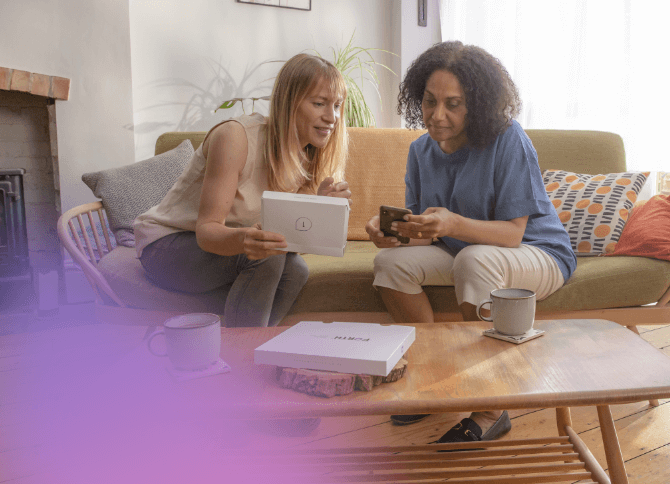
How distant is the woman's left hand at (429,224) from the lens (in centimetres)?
134

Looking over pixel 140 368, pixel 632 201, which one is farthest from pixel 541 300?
pixel 140 368

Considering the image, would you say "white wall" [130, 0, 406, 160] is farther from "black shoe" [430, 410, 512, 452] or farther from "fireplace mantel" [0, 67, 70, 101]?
"black shoe" [430, 410, 512, 452]

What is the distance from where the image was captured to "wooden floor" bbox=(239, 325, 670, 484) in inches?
51.4

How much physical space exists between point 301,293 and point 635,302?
39.1 inches

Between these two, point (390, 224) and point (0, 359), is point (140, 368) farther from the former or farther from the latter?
point (0, 359)

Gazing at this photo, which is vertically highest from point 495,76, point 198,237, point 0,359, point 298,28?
point 298,28

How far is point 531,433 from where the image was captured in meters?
1.40

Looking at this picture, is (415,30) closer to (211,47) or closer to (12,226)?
(211,47)

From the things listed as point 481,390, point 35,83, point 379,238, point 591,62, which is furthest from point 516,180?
point 35,83

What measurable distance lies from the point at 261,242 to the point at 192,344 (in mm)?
424

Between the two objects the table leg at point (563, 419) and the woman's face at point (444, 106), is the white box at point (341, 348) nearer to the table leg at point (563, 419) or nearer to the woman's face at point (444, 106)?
the table leg at point (563, 419)

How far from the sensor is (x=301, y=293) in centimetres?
158

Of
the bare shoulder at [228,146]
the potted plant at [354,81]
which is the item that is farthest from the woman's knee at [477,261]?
the potted plant at [354,81]

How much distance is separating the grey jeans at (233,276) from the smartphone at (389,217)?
0.27 metres
